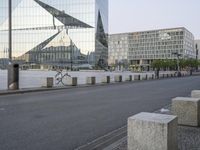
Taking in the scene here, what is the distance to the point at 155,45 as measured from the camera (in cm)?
18088

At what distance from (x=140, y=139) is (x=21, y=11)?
114m

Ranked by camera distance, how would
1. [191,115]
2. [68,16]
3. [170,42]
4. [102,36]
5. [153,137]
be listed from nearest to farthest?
[153,137] → [191,115] → [68,16] → [102,36] → [170,42]

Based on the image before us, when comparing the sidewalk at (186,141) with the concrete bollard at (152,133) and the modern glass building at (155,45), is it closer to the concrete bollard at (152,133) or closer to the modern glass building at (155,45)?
the concrete bollard at (152,133)

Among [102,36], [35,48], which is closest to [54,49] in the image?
[35,48]

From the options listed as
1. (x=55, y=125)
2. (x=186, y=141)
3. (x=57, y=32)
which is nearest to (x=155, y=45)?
(x=57, y=32)

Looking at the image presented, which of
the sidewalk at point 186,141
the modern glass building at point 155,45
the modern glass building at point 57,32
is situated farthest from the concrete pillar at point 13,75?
the modern glass building at point 155,45

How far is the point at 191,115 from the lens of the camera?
8.40m

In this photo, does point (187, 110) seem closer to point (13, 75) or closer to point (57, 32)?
point (13, 75)

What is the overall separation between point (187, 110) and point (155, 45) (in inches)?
6910

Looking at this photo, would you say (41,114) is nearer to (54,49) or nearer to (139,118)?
(139,118)

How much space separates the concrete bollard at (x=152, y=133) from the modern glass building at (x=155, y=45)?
165049 millimetres

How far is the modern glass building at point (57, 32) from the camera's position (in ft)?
350

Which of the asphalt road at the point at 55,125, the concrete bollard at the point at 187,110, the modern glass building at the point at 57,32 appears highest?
the modern glass building at the point at 57,32

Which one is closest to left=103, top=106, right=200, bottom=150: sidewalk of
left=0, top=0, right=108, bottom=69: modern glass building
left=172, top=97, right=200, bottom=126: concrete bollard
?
left=172, top=97, right=200, bottom=126: concrete bollard
